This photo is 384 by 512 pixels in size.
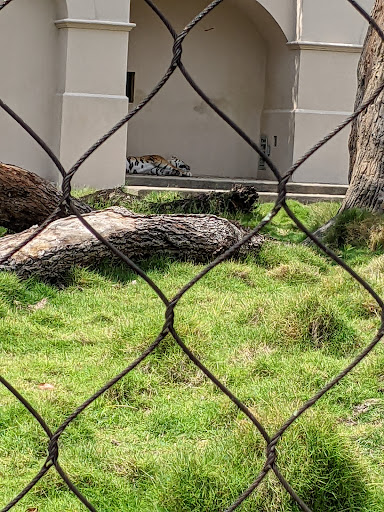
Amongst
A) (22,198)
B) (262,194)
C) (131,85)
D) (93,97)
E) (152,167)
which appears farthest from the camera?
(131,85)

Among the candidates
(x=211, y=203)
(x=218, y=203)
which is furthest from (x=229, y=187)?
(x=211, y=203)

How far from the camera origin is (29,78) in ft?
37.8

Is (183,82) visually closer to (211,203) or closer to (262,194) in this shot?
(262,194)

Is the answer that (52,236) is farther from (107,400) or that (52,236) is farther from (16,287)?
(107,400)

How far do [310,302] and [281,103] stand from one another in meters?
9.00

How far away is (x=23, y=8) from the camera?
37.0ft

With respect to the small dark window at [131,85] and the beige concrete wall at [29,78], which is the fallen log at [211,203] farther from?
the small dark window at [131,85]

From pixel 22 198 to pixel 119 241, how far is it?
118cm

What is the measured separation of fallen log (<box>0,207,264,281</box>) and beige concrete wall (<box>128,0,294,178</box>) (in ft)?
22.1

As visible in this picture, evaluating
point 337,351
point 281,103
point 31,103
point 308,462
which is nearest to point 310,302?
point 337,351

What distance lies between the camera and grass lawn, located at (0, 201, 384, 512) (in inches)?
112

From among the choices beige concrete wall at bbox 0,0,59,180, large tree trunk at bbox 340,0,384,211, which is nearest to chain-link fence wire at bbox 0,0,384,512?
large tree trunk at bbox 340,0,384,211

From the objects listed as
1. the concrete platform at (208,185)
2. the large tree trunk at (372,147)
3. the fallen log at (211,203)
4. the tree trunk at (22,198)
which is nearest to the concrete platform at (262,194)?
the concrete platform at (208,185)

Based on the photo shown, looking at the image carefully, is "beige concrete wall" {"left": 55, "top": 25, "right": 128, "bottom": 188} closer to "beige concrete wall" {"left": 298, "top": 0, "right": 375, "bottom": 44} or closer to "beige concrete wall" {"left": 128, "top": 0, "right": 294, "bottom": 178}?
"beige concrete wall" {"left": 128, "top": 0, "right": 294, "bottom": 178}
